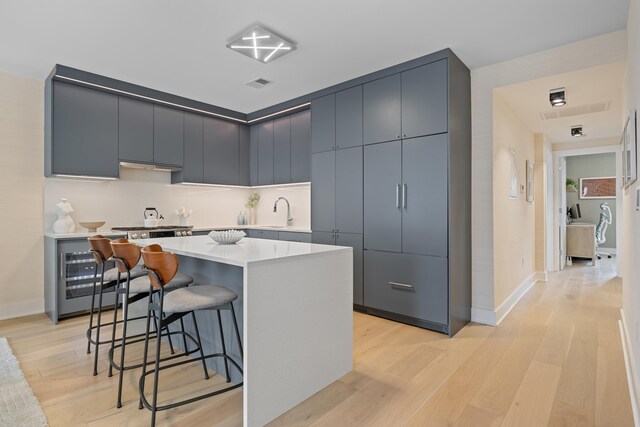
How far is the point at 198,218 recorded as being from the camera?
5.18 metres

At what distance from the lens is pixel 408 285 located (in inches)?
134

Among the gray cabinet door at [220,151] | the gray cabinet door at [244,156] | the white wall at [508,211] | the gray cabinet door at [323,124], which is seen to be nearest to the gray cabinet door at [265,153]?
the gray cabinet door at [244,156]

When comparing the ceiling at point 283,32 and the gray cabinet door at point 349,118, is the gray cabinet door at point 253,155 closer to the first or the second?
the ceiling at point 283,32

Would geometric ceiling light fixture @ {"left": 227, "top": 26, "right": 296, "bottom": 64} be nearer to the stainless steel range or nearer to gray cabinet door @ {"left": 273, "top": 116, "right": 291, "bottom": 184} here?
gray cabinet door @ {"left": 273, "top": 116, "right": 291, "bottom": 184}

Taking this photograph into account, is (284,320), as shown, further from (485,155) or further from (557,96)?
(557,96)

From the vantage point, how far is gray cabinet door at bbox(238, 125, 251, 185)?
5406mm

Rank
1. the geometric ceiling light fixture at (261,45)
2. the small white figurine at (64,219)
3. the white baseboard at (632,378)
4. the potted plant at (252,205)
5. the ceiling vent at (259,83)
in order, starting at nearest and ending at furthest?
the white baseboard at (632,378), the geometric ceiling light fixture at (261,45), the small white figurine at (64,219), the ceiling vent at (259,83), the potted plant at (252,205)

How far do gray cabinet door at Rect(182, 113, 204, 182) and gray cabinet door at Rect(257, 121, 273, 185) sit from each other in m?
0.89

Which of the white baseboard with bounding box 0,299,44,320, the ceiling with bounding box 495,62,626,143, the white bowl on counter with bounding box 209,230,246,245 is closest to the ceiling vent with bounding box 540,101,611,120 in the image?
the ceiling with bounding box 495,62,626,143

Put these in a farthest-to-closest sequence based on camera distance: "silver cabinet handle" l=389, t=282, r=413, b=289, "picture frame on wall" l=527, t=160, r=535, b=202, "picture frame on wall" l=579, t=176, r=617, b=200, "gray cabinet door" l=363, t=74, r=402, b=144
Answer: "picture frame on wall" l=579, t=176, r=617, b=200 < "picture frame on wall" l=527, t=160, r=535, b=202 < "gray cabinet door" l=363, t=74, r=402, b=144 < "silver cabinet handle" l=389, t=282, r=413, b=289

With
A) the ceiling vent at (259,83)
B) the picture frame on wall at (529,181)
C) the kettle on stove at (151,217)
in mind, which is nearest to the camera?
the ceiling vent at (259,83)

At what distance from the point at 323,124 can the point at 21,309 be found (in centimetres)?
398

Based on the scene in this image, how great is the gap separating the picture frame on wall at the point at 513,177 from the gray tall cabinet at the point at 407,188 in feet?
2.83

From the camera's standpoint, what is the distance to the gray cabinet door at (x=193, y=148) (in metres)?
4.70
